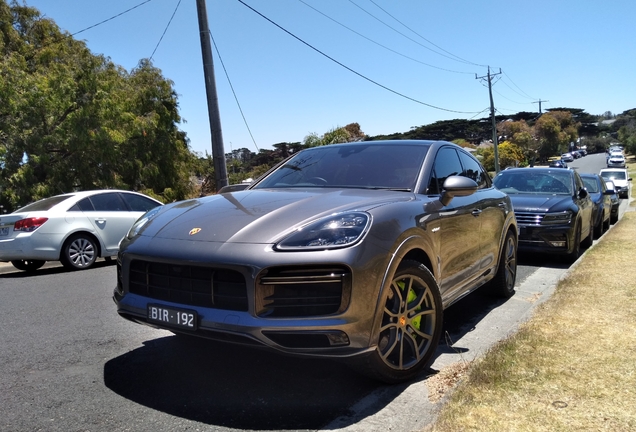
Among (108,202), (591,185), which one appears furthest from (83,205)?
(591,185)

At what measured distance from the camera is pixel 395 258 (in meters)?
3.37

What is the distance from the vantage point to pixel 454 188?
13.6ft

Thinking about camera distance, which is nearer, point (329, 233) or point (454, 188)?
point (329, 233)

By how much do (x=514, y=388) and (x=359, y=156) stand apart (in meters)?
2.30

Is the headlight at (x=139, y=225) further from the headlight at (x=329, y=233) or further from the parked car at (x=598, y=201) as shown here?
the parked car at (x=598, y=201)

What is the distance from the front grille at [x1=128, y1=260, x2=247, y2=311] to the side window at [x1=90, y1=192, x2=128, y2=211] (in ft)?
21.2

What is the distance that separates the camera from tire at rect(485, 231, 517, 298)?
5.90m

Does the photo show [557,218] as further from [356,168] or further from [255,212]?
[255,212]

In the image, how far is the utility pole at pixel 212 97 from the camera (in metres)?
12.5

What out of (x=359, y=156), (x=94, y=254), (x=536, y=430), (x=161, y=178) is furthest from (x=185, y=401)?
(x=161, y=178)

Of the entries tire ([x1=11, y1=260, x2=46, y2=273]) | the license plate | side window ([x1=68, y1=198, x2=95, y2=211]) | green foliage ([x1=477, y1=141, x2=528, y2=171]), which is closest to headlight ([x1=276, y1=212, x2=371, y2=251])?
the license plate

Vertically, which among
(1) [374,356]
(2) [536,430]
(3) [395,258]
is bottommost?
(2) [536,430]

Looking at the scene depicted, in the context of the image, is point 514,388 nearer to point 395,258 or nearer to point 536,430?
point 536,430

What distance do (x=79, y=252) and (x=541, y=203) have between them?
7.72 m
